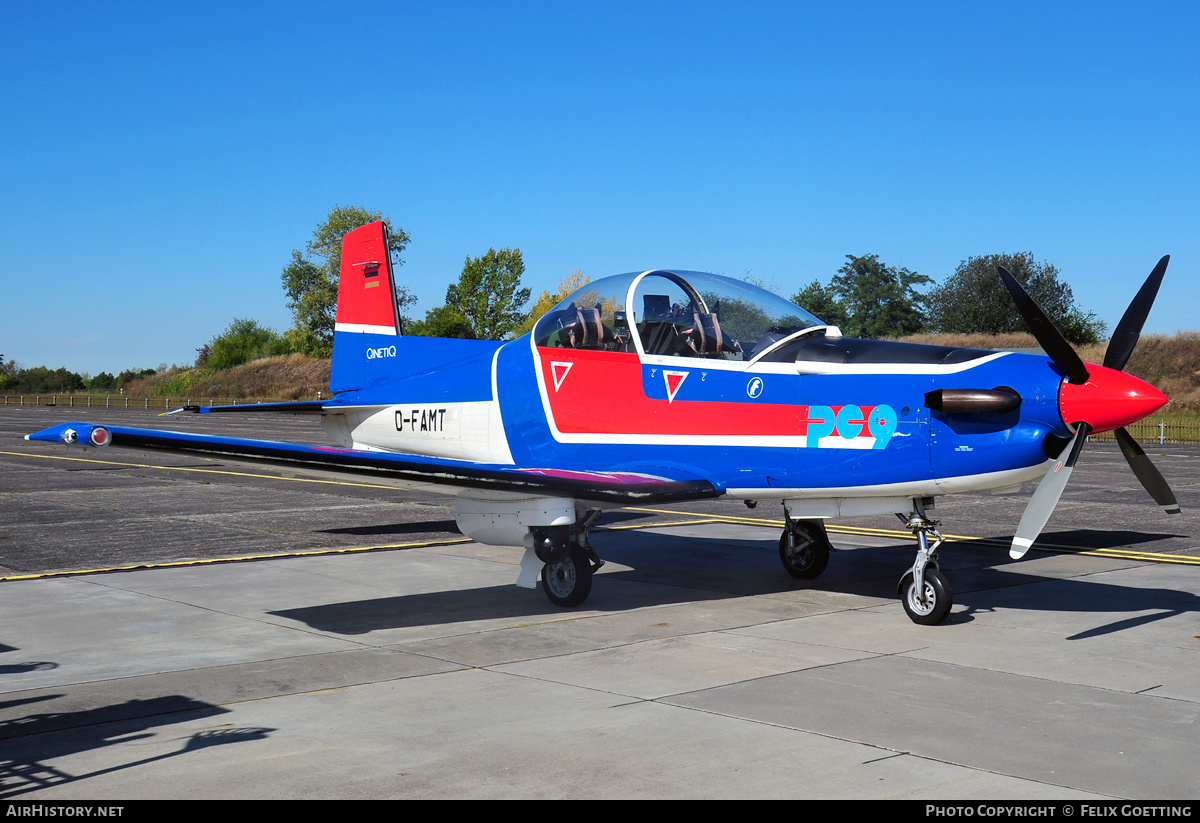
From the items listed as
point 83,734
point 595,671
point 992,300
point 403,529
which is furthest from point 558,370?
point 992,300

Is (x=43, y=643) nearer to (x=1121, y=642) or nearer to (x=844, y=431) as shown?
(x=844, y=431)

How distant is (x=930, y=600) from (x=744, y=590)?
2159 millimetres

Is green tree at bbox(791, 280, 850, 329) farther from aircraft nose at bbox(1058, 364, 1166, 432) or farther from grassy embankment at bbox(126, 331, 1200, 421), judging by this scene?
aircraft nose at bbox(1058, 364, 1166, 432)

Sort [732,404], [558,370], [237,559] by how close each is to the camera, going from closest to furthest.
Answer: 1. [732,404]
2. [558,370]
3. [237,559]

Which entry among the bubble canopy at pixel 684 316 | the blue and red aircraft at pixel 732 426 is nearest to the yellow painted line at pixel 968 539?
the blue and red aircraft at pixel 732 426

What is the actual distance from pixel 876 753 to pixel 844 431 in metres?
3.41

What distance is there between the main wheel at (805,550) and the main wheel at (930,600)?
6.73 ft

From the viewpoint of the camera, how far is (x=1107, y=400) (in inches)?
282

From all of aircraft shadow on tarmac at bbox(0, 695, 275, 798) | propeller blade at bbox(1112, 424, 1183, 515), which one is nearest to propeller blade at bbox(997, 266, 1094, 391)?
propeller blade at bbox(1112, 424, 1183, 515)

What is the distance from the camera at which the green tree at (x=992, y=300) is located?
7638cm

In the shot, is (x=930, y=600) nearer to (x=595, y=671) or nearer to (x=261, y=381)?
(x=595, y=671)

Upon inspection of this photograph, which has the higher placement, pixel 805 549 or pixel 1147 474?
pixel 1147 474

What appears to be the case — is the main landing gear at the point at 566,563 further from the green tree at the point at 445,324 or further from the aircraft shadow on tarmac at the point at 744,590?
the green tree at the point at 445,324

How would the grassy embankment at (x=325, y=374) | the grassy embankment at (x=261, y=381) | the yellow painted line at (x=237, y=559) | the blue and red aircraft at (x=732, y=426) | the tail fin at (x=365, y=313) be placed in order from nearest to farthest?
the blue and red aircraft at (x=732, y=426), the yellow painted line at (x=237, y=559), the tail fin at (x=365, y=313), the grassy embankment at (x=325, y=374), the grassy embankment at (x=261, y=381)
